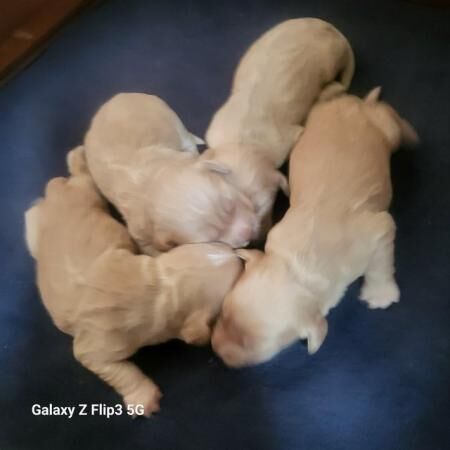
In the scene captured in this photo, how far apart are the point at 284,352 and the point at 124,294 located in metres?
0.46

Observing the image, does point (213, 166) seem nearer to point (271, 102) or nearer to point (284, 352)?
point (271, 102)

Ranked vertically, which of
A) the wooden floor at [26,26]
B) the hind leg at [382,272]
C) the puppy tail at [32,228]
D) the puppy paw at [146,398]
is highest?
the wooden floor at [26,26]

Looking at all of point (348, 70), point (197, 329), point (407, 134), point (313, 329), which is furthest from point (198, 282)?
point (348, 70)

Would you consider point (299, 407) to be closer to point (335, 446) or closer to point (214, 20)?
point (335, 446)

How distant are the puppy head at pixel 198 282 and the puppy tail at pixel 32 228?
0.48 meters

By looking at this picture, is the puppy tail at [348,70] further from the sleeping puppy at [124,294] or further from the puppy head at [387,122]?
the sleeping puppy at [124,294]

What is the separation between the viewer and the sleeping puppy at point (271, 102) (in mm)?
1864

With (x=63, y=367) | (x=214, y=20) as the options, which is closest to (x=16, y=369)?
(x=63, y=367)

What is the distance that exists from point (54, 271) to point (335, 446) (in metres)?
0.82

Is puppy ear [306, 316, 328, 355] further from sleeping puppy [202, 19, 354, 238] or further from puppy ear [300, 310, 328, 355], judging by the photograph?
sleeping puppy [202, 19, 354, 238]

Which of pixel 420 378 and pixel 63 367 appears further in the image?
pixel 63 367

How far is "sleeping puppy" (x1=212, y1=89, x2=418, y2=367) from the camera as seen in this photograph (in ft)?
4.98

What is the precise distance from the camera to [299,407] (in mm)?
1697

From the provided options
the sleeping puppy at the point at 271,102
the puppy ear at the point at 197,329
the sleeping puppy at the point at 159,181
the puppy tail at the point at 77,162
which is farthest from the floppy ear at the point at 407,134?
the puppy tail at the point at 77,162
